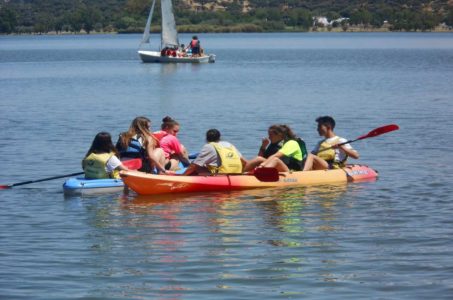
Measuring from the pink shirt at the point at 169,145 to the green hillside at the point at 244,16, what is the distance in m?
114

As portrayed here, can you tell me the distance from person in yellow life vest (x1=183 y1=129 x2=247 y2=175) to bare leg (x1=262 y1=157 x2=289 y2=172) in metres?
0.44

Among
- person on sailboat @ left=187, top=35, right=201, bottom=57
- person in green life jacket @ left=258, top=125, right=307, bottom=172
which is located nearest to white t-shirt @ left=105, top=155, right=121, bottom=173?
person in green life jacket @ left=258, top=125, right=307, bottom=172

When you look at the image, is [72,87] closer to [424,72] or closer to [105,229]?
[424,72]

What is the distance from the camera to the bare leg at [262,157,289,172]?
55.3ft

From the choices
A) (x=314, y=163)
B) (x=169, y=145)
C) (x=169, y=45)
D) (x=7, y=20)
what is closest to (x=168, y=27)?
(x=169, y=45)

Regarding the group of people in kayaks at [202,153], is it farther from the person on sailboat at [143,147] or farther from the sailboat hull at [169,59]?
the sailboat hull at [169,59]

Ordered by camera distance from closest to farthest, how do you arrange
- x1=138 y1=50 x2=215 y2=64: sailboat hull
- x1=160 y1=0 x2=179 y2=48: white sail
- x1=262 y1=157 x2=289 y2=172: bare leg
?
x1=262 y1=157 x2=289 y2=172: bare leg < x1=138 y1=50 x2=215 y2=64: sailboat hull < x1=160 y1=0 x2=179 y2=48: white sail

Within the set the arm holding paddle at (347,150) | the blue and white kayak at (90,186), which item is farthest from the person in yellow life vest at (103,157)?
the arm holding paddle at (347,150)

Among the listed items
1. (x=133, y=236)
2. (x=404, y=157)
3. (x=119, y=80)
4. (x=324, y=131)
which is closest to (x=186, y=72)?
(x=119, y=80)

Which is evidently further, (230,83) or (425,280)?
(230,83)

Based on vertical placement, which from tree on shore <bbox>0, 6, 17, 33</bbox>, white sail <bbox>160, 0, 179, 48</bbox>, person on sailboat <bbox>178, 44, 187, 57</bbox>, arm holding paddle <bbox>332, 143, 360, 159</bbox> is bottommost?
tree on shore <bbox>0, 6, 17, 33</bbox>

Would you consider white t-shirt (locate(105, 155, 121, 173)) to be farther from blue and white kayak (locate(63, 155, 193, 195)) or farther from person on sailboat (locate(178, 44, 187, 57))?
person on sailboat (locate(178, 44, 187, 57))

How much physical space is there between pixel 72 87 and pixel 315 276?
34.6 meters

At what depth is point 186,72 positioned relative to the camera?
5450cm
